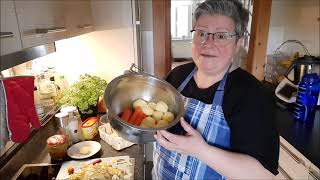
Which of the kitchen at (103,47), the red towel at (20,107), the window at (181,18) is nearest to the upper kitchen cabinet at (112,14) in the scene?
the kitchen at (103,47)

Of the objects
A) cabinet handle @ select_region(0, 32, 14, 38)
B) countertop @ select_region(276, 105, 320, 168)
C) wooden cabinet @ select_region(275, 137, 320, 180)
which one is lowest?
wooden cabinet @ select_region(275, 137, 320, 180)

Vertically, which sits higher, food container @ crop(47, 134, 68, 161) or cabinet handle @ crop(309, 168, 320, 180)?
food container @ crop(47, 134, 68, 161)

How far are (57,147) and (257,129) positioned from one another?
0.86 meters

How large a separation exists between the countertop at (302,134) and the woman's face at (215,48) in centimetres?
64

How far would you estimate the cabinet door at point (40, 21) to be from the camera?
0.64m

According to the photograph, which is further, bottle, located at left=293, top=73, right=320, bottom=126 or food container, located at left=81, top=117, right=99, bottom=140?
bottle, located at left=293, top=73, right=320, bottom=126

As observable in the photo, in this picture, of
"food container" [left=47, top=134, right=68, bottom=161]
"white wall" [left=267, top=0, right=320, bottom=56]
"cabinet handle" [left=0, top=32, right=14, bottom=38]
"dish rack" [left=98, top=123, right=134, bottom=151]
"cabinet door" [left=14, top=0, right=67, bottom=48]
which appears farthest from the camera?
"white wall" [left=267, top=0, right=320, bottom=56]

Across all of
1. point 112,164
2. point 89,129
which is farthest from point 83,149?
point 112,164

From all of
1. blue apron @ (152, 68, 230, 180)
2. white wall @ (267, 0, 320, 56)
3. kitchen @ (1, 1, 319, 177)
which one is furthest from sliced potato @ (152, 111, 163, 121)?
white wall @ (267, 0, 320, 56)

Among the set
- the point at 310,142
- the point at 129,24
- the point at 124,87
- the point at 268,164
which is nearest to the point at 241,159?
the point at 268,164

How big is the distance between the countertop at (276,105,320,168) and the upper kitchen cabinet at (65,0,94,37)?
1.25 meters

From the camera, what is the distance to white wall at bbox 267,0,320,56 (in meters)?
1.99

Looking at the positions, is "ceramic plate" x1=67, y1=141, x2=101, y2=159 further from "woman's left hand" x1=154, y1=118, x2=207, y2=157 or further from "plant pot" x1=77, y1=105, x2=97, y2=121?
"woman's left hand" x1=154, y1=118, x2=207, y2=157

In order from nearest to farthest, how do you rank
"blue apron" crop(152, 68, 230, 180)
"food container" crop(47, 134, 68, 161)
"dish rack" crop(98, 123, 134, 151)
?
"blue apron" crop(152, 68, 230, 180) < "food container" crop(47, 134, 68, 161) < "dish rack" crop(98, 123, 134, 151)
